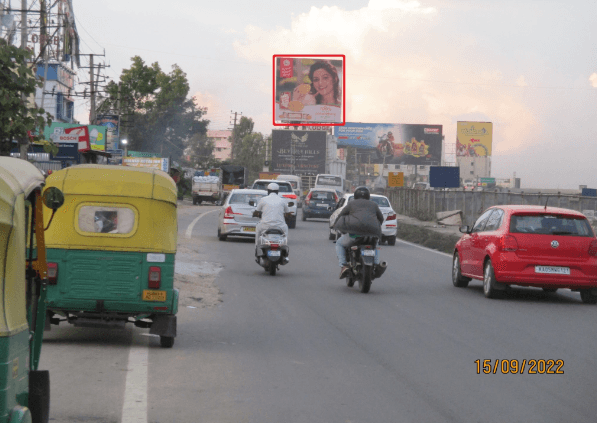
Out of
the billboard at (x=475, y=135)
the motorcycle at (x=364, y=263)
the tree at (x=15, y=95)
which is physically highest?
the billboard at (x=475, y=135)

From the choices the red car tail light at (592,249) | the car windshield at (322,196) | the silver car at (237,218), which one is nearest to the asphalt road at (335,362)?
the red car tail light at (592,249)

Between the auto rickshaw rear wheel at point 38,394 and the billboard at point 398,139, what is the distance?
95538 mm

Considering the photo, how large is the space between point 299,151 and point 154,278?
87150mm

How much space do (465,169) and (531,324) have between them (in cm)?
9972

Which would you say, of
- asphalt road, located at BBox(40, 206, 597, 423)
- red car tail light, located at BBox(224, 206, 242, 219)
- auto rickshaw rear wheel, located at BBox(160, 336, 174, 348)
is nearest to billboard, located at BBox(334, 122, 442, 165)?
red car tail light, located at BBox(224, 206, 242, 219)

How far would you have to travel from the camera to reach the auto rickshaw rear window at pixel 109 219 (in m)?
8.45

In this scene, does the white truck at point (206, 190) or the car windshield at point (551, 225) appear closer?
the car windshield at point (551, 225)

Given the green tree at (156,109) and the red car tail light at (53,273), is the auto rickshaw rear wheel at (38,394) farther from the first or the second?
the green tree at (156,109)

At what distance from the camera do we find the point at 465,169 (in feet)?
357

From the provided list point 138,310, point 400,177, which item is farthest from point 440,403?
point 400,177

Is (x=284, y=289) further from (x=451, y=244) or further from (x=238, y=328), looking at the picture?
(x=451, y=244)

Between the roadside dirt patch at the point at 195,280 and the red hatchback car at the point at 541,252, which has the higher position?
the red hatchback car at the point at 541,252

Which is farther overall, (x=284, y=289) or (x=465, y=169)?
(x=465, y=169)

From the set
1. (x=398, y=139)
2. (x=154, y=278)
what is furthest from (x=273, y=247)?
(x=398, y=139)
